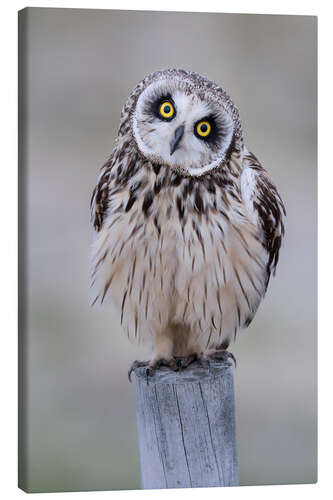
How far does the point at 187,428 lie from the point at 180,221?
31.2 inches

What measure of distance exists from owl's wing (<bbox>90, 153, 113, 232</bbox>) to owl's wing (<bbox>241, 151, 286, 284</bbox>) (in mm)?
540

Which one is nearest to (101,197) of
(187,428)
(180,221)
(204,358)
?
(180,221)

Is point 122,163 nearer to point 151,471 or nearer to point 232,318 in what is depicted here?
point 232,318

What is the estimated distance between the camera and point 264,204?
3748mm

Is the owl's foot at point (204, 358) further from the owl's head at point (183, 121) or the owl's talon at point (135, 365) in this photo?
the owl's head at point (183, 121)

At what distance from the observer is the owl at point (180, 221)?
11.5 ft

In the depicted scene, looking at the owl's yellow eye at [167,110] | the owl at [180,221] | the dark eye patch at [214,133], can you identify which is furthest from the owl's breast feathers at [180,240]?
the owl's yellow eye at [167,110]

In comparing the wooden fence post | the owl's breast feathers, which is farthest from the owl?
the wooden fence post

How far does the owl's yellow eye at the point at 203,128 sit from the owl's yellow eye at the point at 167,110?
111 millimetres

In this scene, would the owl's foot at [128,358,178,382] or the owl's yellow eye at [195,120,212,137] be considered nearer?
the owl's yellow eye at [195,120,212,137]

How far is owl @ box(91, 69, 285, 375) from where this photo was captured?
3.50m

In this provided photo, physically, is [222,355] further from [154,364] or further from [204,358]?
[154,364]

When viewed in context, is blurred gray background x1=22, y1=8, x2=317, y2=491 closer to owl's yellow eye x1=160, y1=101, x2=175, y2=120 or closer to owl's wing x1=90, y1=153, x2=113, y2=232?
owl's wing x1=90, y1=153, x2=113, y2=232

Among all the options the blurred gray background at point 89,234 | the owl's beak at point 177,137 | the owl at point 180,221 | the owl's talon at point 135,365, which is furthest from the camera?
the owl's talon at point 135,365
